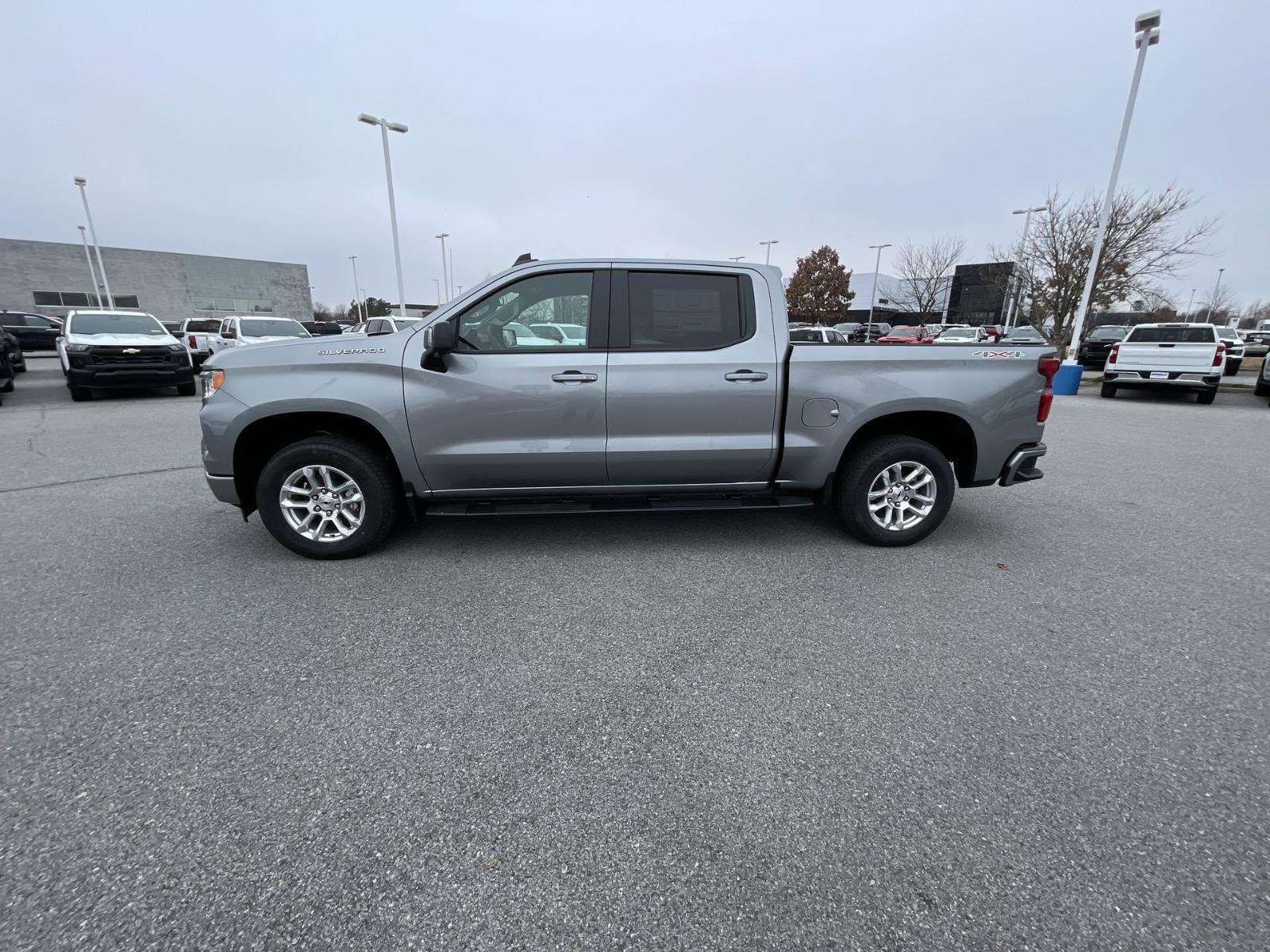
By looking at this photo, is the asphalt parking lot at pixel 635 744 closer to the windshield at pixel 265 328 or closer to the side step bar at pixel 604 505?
the side step bar at pixel 604 505

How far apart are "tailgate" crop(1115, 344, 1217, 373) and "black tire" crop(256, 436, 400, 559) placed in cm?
1584

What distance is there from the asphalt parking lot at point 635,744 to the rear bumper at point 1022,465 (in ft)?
1.65

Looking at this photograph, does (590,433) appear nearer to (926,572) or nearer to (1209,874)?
(926,572)

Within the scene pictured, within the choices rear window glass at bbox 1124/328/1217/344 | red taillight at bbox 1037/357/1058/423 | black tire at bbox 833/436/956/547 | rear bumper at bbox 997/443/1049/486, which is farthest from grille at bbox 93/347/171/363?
rear window glass at bbox 1124/328/1217/344

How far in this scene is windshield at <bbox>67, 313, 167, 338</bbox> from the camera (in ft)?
38.8

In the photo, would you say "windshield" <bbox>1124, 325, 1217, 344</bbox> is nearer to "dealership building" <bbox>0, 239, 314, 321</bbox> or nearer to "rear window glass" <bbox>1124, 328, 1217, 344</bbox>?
"rear window glass" <bbox>1124, 328, 1217, 344</bbox>

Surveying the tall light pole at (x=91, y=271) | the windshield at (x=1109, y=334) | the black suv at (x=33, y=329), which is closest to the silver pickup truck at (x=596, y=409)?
the windshield at (x=1109, y=334)

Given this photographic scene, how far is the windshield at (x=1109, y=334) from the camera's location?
21377 millimetres

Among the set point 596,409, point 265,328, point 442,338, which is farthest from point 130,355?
point 596,409

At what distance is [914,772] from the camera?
2.17 meters

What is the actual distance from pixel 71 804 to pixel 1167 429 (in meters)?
13.1

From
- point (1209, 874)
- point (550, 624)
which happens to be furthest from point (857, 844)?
point (550, 624)

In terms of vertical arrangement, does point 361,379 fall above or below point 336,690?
above

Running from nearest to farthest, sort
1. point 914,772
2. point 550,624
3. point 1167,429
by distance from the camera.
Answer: point 914,772 → point 550,624 → point 1167,429
